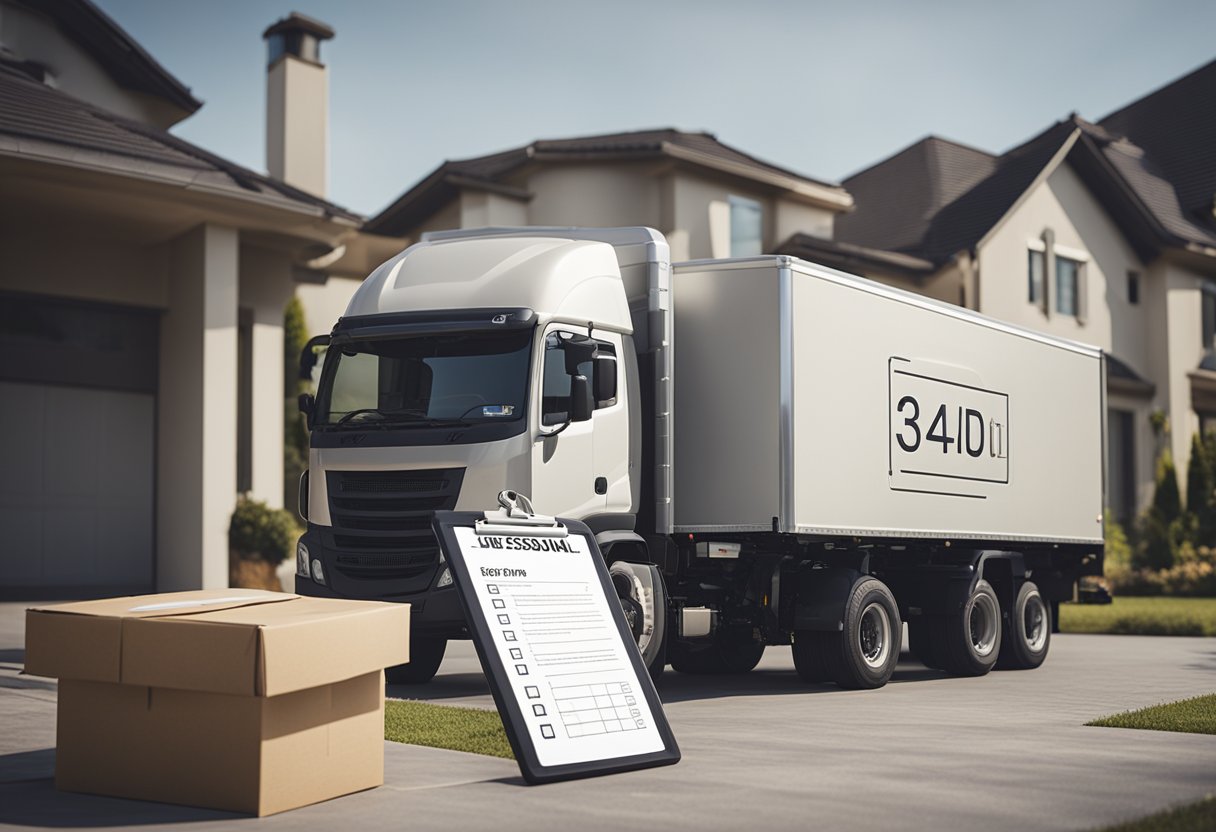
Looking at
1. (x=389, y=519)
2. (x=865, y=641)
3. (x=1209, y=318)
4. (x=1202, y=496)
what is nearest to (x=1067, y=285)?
(x=1209, y=318)

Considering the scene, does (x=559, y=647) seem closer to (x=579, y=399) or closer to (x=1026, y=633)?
(x=579, y=399)

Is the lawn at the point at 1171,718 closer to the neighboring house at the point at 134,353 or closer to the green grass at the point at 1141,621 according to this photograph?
the green grass at the point at 1141,621

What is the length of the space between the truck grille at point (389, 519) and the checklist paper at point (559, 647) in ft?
9.81

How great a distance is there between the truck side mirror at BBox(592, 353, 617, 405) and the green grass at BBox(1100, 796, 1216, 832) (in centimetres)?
574

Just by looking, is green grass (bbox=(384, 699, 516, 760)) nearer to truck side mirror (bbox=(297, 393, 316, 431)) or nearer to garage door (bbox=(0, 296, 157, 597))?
truck side mirror (bbox=(297, 393, 316, 431))

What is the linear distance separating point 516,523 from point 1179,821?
11.5 feet

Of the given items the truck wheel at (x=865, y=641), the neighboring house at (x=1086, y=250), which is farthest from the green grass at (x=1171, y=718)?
the neighboring house at (x=1086, y=250)

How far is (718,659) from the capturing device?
1458 cm

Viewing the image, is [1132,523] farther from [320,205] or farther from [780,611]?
[780,611]

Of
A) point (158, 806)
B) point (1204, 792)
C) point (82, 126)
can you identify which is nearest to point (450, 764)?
point (158, 806)

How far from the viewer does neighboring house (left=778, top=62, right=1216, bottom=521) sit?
112 ft

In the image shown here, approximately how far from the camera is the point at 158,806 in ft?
21.4

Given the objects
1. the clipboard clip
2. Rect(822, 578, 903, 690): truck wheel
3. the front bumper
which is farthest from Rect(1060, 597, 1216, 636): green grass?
the clipboard clip

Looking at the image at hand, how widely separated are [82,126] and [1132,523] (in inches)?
1056
